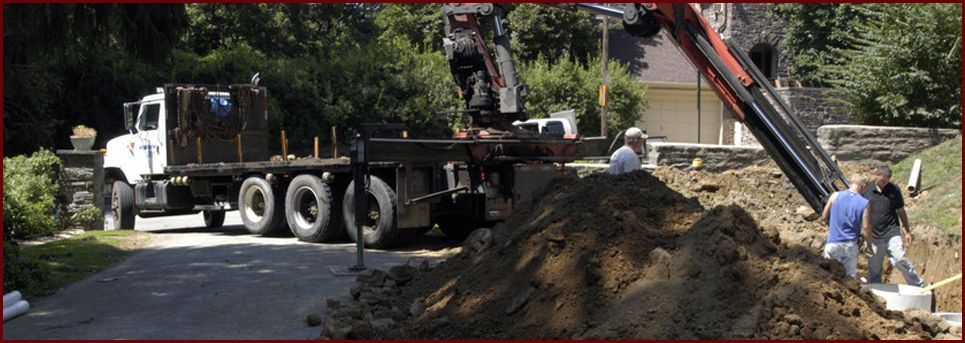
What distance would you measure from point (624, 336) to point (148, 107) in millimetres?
14616

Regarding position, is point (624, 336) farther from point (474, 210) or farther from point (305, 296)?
point (474, 210)

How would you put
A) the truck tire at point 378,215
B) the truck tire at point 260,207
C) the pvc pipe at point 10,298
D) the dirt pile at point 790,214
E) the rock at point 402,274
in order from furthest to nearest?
1. the truck tire at point 260,207
2. the truck tire at point 378,215
3. the dirt pile at point 790,214
4. the rock at point 402,274
5. the pvc pipe at point 10,298

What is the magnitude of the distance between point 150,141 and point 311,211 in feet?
15.4

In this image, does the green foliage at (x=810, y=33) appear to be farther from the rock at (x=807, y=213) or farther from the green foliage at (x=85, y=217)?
the green foliage at (x=85, y=217)

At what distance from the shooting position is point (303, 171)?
55.0 feet

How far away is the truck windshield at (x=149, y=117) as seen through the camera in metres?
19.4

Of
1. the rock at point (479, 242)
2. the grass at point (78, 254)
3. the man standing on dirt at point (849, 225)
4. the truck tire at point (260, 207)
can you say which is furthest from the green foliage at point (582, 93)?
the man standing on dirt at point (849, 225)

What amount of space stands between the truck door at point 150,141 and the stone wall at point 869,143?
12164mm

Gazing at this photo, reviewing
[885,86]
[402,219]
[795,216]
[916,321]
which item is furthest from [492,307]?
[885,86]

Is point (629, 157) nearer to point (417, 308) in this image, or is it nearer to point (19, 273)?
point (417, 308)

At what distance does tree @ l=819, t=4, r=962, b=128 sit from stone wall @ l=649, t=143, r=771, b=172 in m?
3.23

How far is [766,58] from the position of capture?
135 feet

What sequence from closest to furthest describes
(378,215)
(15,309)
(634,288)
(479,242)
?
(634,288)
(15,309)
(479,242)
(378,215)

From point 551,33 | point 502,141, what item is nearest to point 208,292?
point 502,141
